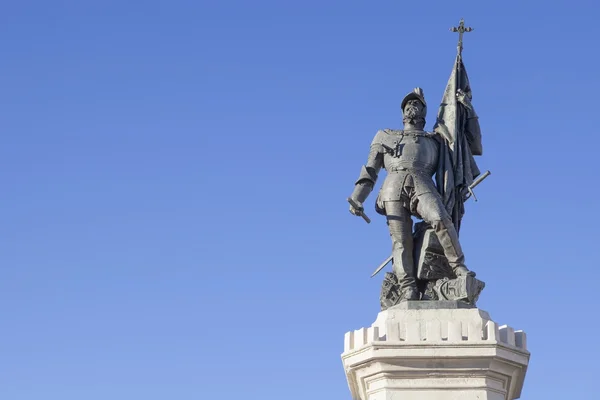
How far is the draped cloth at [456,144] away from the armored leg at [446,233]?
0.51 metres

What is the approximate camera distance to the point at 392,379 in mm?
15688

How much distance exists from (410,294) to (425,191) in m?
1.57

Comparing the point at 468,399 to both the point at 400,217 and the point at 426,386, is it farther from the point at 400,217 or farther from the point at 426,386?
the point at 400,217

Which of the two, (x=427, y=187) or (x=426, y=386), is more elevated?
(x=427, y=187)

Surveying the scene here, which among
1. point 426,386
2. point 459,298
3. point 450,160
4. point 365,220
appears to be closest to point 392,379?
point 426,386

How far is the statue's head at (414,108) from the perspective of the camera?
17.7 m

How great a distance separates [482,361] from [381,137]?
157 inches

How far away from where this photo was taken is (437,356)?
50.8ft

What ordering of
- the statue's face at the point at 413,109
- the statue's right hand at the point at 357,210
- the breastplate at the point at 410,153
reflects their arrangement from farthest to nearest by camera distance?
the statue's face at the point at 413,109
the breastplate at the point at 410,153
the statue's right hand at the point at 357,210

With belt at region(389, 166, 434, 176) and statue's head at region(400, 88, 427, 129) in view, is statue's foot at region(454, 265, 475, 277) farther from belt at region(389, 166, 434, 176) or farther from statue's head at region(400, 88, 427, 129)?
statue's head at region(400, 88, 427, 129)

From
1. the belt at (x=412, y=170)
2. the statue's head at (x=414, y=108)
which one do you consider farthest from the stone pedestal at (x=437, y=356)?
the statue's head at (x=414, y=108)

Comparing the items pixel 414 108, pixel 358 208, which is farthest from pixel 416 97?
pixel 358 208

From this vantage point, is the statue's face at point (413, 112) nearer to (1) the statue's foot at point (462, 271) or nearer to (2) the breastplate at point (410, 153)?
(2) the breastplate at point (410, 153)

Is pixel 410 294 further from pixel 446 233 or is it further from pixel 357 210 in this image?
pixel 357 210
